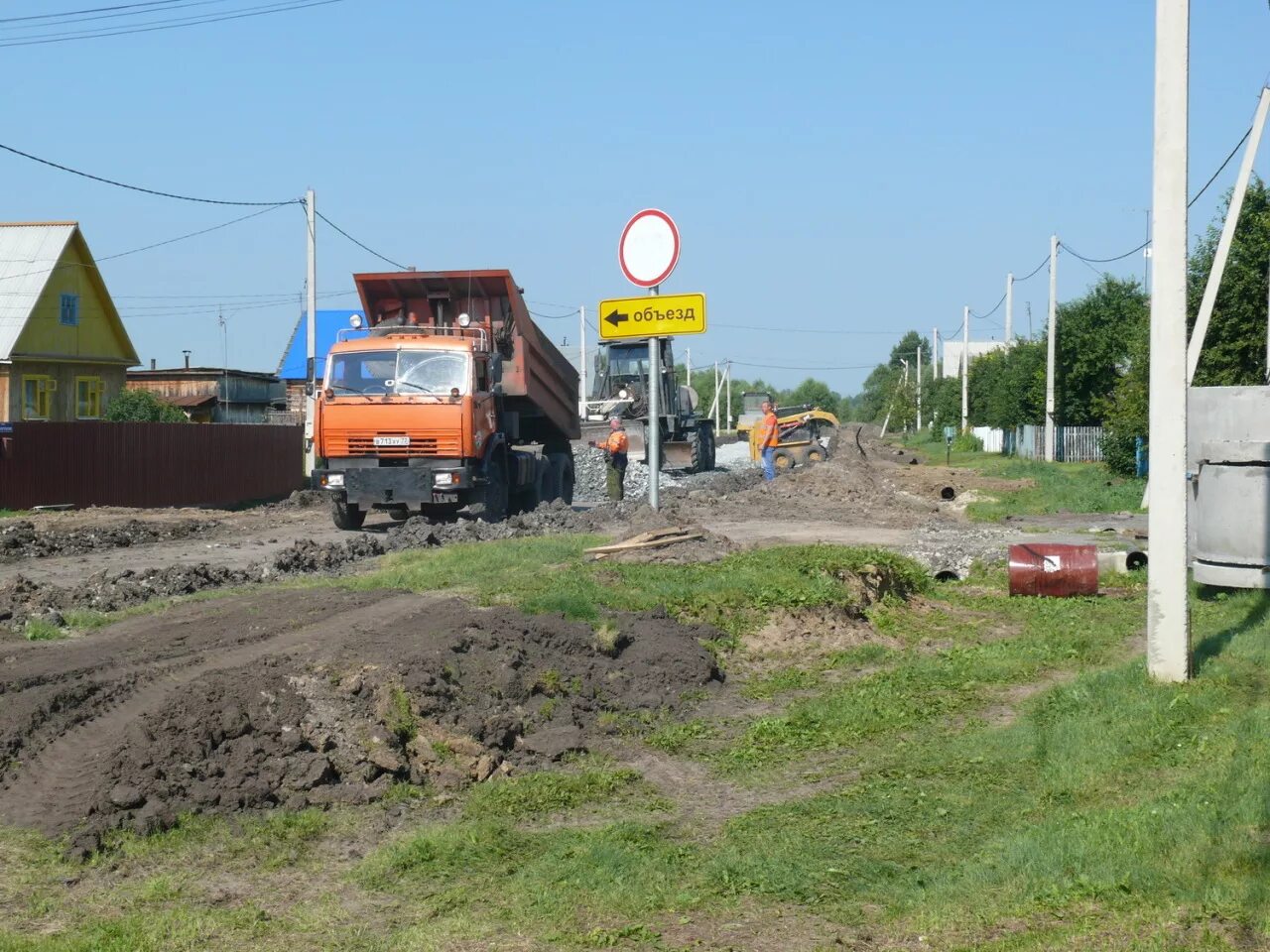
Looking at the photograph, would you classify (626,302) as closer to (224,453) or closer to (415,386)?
(415,386)

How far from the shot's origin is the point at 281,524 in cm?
2295

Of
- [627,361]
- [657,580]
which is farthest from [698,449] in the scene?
[657,580]

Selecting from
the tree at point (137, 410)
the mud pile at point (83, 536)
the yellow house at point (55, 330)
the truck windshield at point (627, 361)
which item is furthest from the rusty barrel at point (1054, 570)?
the tree at point (137, 410)

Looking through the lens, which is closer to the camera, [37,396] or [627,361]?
[627,361]

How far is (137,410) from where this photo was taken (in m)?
47.6

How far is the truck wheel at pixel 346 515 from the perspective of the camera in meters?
20.4

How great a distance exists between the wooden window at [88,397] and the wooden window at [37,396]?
158 cm

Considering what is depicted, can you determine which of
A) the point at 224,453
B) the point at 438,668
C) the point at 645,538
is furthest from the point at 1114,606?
the point at 224,453

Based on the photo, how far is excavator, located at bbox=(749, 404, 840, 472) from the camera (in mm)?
38219

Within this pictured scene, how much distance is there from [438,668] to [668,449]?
30.8 m

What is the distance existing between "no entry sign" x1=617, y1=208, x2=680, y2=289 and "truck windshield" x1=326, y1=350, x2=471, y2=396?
7043 millimetres

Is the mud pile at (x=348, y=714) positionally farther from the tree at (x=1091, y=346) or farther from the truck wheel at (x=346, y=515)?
the tree at (x=1091, y=346)

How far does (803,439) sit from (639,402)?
19.0 ft

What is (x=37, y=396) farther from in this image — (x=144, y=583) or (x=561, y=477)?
(x=144, y=583)
